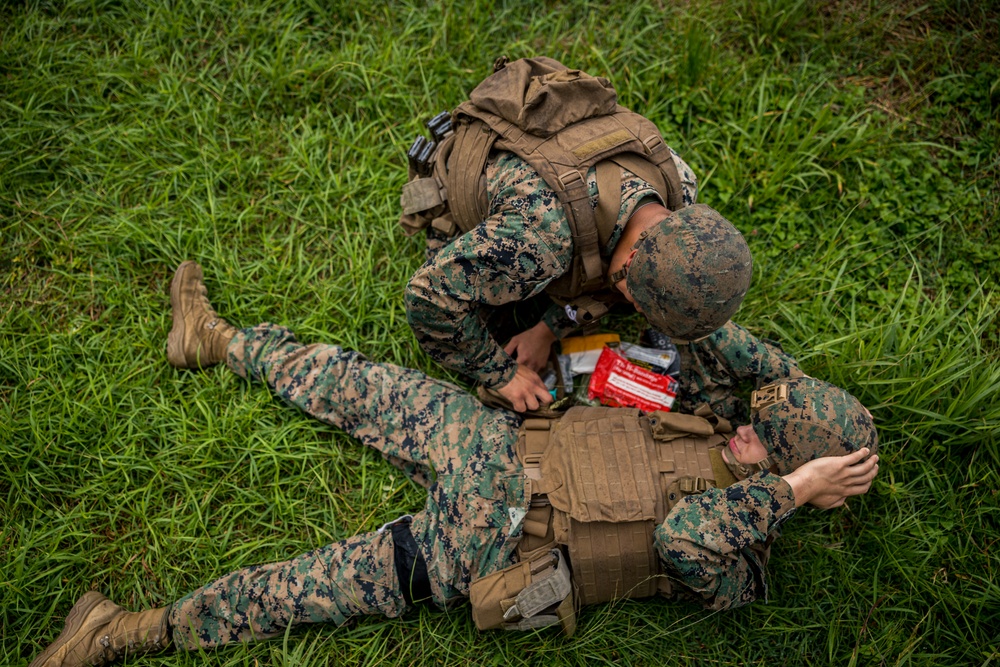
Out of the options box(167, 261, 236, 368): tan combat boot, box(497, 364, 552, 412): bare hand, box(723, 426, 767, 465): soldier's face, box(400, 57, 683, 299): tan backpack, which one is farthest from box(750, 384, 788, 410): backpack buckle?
box(167, 261, 236, 368): tan combat boot

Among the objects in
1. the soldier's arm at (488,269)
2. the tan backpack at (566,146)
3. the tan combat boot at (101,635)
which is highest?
the tan backpack at (566,146)

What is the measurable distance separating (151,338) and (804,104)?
14.4ft

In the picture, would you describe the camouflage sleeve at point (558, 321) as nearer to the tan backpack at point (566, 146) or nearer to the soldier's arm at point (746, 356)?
the tan backpack at point (566, 146)

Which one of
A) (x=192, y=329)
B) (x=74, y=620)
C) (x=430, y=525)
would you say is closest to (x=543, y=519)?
(x=430, y=525)

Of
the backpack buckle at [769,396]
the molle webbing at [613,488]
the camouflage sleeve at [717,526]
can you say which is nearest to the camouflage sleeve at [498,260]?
the molle webbing at [613,488]

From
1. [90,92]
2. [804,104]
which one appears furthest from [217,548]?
[804,104]

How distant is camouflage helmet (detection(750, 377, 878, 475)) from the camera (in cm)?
304

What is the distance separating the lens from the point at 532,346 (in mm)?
3877

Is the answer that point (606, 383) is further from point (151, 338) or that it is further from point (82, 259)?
point (82, 259)

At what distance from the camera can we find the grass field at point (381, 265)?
11.9 ft

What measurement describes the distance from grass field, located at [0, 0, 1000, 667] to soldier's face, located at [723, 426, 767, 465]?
0.86 m

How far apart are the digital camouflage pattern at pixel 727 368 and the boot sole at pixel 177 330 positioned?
2.85 m

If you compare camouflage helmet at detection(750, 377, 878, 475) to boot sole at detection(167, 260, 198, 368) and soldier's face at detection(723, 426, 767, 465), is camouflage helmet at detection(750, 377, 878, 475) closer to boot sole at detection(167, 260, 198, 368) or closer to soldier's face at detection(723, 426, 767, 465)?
soldier's face at detection(723, 426, 767, 465)

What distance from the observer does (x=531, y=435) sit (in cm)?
339
